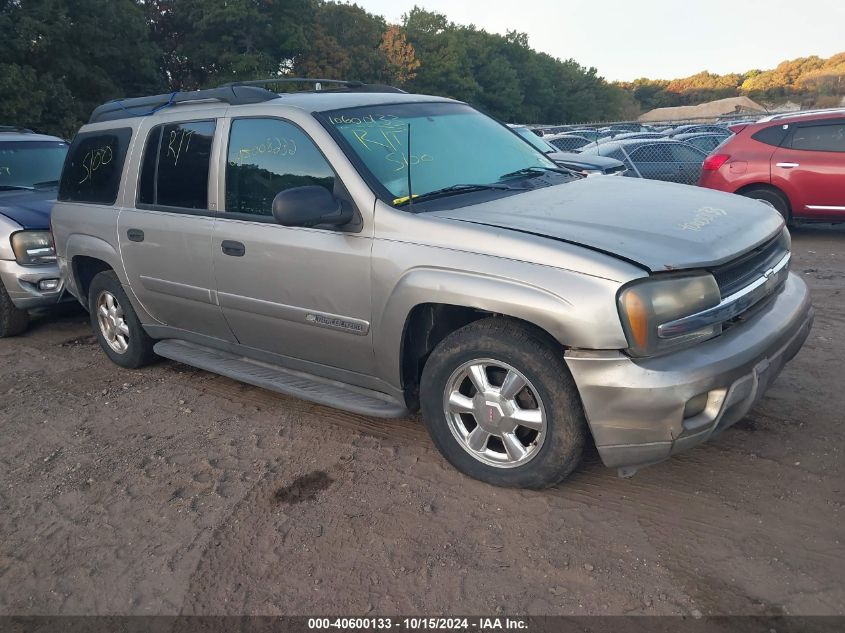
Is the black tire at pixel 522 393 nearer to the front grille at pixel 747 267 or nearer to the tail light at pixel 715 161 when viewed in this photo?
the front grille at pixel 747 267

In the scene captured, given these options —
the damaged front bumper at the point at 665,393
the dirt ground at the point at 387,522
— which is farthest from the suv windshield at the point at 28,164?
the damaged front bumper at the point at 665,393

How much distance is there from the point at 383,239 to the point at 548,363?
39.5 inches

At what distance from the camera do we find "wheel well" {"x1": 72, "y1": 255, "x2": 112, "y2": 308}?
5453mm

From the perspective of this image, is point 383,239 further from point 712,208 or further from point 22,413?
point 22,413

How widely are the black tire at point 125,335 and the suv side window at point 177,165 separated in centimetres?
83

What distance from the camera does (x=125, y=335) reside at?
211 inches

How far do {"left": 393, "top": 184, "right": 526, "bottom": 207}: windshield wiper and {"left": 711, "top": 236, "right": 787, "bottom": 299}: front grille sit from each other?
1210 mm

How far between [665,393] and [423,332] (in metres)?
1.23

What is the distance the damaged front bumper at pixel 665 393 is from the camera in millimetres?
2758

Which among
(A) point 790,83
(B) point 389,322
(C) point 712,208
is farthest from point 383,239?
(A) point 790,83

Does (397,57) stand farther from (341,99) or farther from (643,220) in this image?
(643,220)

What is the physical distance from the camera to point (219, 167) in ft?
13.5

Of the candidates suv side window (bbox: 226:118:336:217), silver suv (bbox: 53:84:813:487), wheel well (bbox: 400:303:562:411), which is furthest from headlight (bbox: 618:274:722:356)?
suv side window (bbox: 226:118:336:217)

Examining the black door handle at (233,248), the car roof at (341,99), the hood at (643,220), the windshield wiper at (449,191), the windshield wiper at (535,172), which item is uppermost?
the car roof at (341,99)
